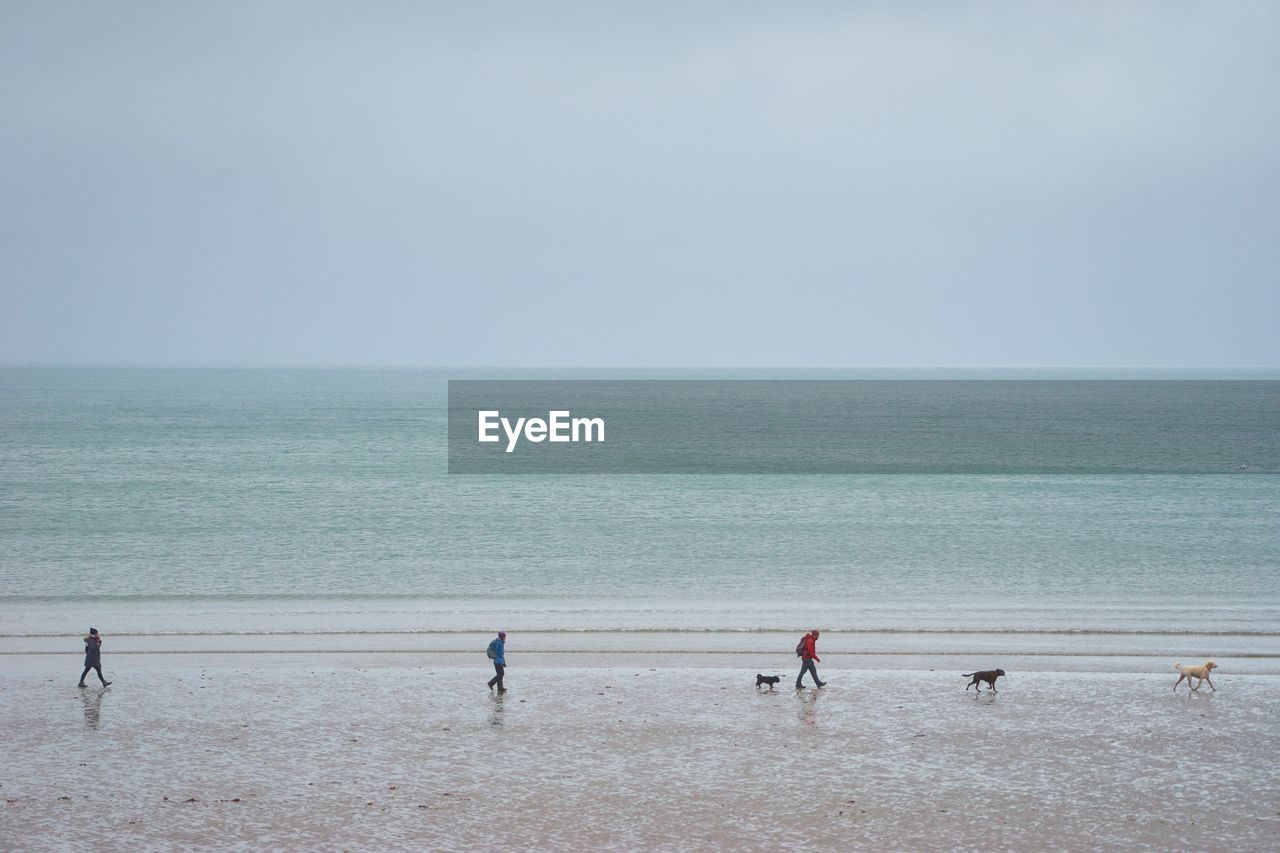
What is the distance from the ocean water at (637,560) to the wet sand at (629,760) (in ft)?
15.6

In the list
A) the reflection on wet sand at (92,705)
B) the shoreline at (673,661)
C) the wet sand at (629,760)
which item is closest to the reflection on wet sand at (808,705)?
the wet sand at (629,760)

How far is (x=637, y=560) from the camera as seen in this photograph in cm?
5006

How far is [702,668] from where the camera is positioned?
28031 millimetres

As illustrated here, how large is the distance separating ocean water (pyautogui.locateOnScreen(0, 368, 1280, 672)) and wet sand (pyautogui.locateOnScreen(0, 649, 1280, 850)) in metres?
4.75

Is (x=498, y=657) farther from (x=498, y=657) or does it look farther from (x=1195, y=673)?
(x=1195, y=673)

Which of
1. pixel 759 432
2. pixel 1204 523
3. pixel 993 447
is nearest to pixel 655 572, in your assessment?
pixel 1204 523

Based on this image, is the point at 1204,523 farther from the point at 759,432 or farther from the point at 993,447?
the point at 759,432

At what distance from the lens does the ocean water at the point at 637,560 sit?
33156 mm

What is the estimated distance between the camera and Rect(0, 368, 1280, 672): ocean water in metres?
33.2

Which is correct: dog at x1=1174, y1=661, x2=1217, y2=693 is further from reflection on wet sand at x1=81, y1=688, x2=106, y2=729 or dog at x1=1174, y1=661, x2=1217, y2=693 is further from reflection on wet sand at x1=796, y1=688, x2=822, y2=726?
reflection on wet sand at x1=81, y1=688, x2=106, y2=729

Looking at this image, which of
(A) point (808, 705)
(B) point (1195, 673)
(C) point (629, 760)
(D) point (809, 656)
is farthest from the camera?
(D) point (809, 656)

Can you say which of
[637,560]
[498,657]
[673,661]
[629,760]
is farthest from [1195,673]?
[637,560]

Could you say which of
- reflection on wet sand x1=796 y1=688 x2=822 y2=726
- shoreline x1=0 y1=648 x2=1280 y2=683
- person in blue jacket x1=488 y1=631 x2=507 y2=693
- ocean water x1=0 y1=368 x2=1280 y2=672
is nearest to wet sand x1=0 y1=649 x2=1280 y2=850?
reflection on wet sand x1=796 y1=688 x2=822 y2=726

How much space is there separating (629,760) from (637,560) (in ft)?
96.7
